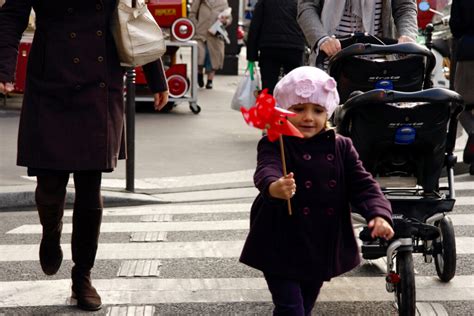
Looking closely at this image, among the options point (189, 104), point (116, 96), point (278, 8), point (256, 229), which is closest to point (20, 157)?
point (116, 96)

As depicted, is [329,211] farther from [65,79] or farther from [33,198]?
[33,198]

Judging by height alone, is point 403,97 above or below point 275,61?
above

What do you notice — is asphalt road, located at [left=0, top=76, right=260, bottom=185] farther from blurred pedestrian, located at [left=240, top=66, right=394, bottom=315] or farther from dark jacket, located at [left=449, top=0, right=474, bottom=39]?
blurred pedestrian, located at [left=240, top=66, right=394, bottom=315]

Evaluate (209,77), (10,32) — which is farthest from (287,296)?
(209,77)

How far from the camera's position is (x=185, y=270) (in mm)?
6223

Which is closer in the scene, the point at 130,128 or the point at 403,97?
the point at 403,97

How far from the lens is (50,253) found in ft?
17.5

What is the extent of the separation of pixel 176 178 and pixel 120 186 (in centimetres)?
70

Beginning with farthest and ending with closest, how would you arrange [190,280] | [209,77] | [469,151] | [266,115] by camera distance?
[209,77] → [469,151] → [190,280] → [266,115]

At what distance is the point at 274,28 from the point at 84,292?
7.61 metres

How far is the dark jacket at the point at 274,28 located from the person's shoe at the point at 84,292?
7471 millimetres

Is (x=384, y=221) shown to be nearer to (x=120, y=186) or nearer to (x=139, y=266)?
(x=139, y=266)

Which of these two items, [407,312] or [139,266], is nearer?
[407,312]

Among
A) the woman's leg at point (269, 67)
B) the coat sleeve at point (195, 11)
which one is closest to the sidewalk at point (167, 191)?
the woman's leg at point (269, 67)
